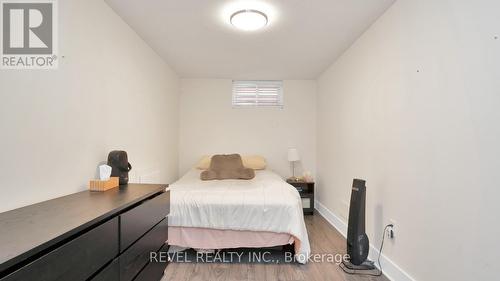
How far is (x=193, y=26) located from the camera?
2.32 meters

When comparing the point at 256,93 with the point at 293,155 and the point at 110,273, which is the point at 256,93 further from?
the point at 110,273

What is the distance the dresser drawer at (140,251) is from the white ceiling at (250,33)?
179 cm

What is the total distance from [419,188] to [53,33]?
8.76 feet

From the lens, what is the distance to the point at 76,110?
163cm

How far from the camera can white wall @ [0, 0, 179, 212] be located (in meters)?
1.24

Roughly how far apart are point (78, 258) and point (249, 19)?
203cm

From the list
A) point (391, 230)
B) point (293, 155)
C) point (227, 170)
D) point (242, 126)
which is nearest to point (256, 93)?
point (242, 126)

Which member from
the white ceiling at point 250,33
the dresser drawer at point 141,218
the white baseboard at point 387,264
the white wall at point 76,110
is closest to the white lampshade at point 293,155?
the white baseboard at point 387,264

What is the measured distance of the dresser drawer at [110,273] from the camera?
104cm

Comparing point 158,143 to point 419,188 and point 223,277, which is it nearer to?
point 223,277

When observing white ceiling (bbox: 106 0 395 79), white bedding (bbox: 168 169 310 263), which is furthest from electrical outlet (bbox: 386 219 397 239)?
white ceiling (bbox: 106 0 395 79)

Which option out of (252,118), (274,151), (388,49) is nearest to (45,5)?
(388,49)

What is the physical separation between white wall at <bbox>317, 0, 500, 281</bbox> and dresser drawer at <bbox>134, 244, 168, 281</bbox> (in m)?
1.85

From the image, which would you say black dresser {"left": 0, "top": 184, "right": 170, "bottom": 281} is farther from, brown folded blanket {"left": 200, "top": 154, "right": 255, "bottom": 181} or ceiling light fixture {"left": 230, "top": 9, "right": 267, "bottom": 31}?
ceiling light fixture {"left": 230, "top": 9, "right": 267, "bottom": 31}
